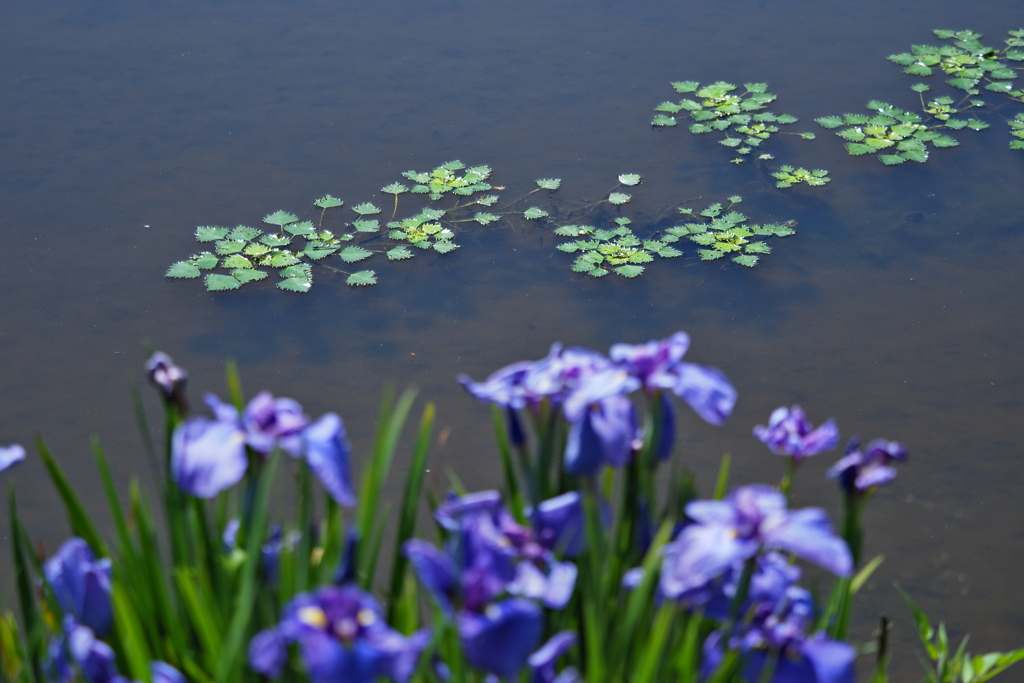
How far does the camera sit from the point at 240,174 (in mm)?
3281

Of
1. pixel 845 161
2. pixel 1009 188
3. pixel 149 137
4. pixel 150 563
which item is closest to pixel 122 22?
pixel 149 137

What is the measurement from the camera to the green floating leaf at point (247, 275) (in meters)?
2.77

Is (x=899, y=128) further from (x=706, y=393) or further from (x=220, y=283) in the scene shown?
(x=706, y=393)

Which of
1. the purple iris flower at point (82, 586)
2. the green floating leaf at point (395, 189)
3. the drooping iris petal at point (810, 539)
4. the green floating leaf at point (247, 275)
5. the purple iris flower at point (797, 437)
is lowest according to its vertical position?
the green floating leaf at point (247, 275)

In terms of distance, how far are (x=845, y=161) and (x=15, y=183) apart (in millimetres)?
2843

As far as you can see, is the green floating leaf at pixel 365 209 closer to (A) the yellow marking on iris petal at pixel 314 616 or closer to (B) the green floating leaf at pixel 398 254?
(B) the green floating leaf at pixel 398 254

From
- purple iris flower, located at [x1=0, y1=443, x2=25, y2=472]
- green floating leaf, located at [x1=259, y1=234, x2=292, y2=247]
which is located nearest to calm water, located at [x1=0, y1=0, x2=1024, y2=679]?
green floating leaf, located at [x1=259, y1=234, x2=292, y2=247]

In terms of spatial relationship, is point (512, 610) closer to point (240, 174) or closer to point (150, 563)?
point (150, 563)

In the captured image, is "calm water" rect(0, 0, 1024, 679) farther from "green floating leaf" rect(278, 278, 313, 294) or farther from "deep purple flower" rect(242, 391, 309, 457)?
"deep purple flower" rect(242, 391, 309, 457)

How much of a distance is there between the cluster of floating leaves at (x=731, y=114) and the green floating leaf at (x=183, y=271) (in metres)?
1.78

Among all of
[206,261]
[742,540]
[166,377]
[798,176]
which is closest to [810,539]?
[742,540]

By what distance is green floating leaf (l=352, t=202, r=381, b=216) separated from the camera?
3.08m

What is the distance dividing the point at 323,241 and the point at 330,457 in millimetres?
2285

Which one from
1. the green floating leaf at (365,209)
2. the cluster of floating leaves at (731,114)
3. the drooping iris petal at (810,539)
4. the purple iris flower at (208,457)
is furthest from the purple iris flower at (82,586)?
the cluster of floating leaves at (731,114)
